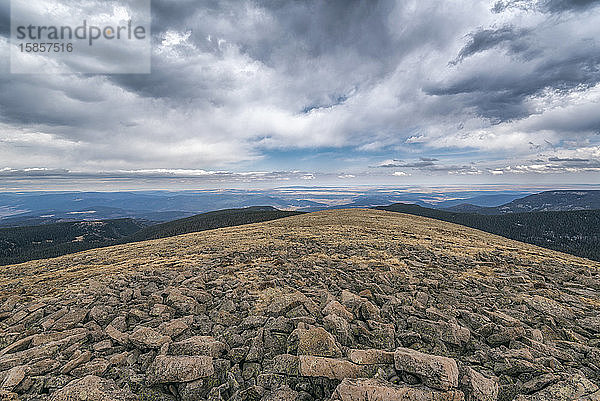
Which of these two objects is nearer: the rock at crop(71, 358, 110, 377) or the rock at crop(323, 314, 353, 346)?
the rock at crop(71, 358, 110, 377)

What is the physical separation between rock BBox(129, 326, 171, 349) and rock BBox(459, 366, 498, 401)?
30.1 ft

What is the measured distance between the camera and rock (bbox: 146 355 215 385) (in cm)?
700

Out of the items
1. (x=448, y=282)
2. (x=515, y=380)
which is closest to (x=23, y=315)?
(x=515, y=380)

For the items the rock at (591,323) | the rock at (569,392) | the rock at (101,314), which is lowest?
the rock at (101,314)

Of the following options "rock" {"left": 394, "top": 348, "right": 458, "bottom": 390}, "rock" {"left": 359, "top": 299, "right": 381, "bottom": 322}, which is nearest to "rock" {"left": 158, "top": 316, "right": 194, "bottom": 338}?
"rock" {"left": 359, "top": 299, "right": 381, "bottom": 322}

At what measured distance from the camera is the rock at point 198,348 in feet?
26.8

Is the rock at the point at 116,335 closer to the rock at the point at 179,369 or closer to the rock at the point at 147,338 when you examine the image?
the rock at the point at 147,338

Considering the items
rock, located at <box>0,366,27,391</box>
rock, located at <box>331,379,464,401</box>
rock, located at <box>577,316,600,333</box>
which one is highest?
rock, located at <box>331,379,464,401</box>

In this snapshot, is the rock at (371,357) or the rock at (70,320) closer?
the rock at (371,357)

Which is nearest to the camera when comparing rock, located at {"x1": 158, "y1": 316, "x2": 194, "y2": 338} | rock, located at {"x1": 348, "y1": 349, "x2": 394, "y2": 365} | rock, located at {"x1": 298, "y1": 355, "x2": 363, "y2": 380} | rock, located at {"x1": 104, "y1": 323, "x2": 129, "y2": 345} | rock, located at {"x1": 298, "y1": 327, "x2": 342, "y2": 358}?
rock, located at {"x1": 298, "y1": 355, "x2": 363, "y2": 380}

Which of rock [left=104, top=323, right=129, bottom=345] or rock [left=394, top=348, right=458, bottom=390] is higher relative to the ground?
rock [left=394, top=348, right=458, bottom=390]

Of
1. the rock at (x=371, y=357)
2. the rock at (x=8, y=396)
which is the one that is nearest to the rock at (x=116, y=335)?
the rock at (x=8, y=396)

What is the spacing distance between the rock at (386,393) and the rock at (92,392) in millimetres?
5456

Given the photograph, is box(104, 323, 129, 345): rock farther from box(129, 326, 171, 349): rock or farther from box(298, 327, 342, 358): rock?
box(298, 327, 342, 358): rock
